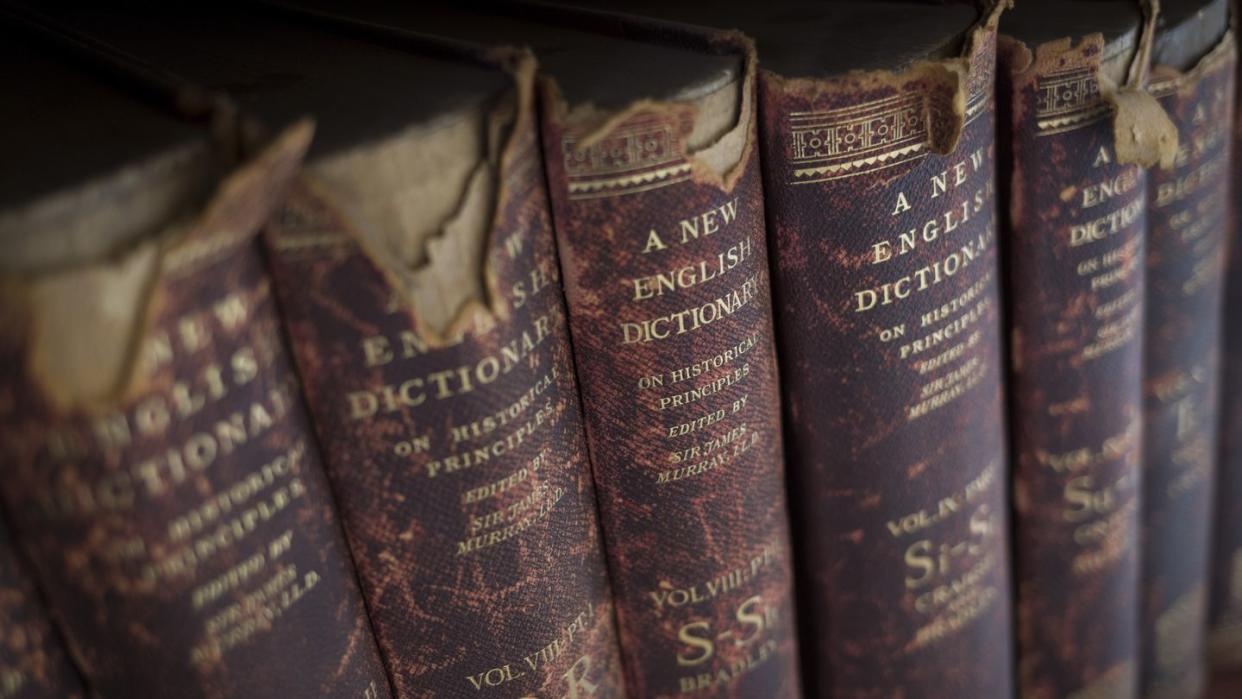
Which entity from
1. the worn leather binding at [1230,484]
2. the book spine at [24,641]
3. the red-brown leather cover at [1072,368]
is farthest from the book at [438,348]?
the worn leather binding at [1230,484]

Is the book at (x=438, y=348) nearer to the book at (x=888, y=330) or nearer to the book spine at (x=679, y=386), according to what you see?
the book spine at (x=679, y=386)

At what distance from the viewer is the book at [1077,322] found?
1.66 feet

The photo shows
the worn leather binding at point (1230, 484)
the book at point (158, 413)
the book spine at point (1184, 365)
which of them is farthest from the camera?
the worn leather binding at point (1230, 484)

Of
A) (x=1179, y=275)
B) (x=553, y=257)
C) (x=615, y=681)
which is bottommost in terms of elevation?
(x=615, y=681)

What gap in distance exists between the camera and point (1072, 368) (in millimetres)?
578

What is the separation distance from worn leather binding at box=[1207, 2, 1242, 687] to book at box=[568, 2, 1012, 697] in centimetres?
21

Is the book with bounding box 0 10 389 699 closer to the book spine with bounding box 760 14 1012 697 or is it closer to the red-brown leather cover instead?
the book spine with bounding box 760 14 1012 697

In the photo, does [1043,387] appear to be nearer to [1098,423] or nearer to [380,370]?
[1098,423]

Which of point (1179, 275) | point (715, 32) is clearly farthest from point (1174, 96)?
point (715, 32)

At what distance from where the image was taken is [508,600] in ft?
1.56

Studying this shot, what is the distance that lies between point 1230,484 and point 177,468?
68cm

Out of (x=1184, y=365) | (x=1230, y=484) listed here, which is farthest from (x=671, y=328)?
(x=1230, y=484)

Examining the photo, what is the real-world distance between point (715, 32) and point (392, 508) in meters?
0.24

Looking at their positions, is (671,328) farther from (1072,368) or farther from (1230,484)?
(1230,484)
